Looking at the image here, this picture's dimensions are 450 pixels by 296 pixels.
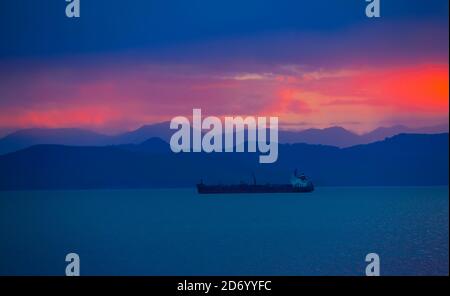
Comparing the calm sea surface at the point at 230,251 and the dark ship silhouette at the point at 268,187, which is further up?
the dark ship silhouette at the point at 268,187

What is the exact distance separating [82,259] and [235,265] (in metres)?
4.20

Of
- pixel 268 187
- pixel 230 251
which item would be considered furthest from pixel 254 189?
pixel 230 251

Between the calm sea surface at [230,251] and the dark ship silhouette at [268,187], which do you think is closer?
the calm sea surface at [230,251]

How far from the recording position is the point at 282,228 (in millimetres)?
30297

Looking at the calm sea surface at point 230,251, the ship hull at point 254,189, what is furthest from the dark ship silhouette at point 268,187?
the calm sea surface at point 230,251

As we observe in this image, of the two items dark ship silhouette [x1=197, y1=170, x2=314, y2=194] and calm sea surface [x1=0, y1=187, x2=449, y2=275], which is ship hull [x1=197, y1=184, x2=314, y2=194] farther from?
calm sea surface [x1=0, y1=187, x2=449, y2=275]

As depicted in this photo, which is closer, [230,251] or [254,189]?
[230,251]

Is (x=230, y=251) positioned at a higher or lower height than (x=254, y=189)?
A: lower

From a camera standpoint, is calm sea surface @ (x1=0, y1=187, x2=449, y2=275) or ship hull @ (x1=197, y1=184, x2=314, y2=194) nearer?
calm sea surface @ (x1=0, y1=187, x2=449, y2=275)

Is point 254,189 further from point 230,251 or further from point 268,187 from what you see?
point 230,251

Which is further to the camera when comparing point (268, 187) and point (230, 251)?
point (268, 187)

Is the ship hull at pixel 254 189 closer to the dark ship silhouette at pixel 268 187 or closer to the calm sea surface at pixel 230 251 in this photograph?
the dark ship silhouette at pixel 268 187

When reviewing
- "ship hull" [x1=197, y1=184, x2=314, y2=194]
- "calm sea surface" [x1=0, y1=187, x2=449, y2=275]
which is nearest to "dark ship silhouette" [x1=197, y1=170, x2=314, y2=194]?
"ship hull" [x1=197, y1=184, x2=314, y2=194]
